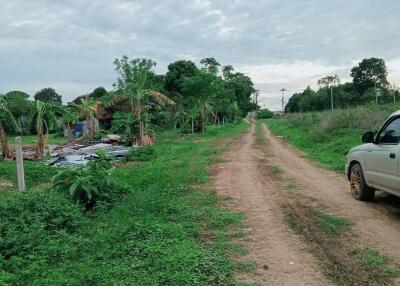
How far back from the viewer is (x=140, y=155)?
18828 millimetres

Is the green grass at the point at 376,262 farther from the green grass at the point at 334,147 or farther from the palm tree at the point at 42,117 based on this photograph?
the palm tree at the point at 42,117

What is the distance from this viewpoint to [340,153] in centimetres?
1648

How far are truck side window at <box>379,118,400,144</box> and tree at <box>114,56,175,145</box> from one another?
20.0 meters

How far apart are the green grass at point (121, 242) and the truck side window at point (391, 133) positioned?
2830 millimetres

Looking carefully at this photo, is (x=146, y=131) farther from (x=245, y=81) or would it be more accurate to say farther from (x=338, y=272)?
(x=245, y=81)

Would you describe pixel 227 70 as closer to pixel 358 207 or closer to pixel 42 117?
pixel 42 117

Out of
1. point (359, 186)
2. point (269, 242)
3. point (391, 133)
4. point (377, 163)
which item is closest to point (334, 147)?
point (359, 186)

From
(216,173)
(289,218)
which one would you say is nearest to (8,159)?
(216,173)

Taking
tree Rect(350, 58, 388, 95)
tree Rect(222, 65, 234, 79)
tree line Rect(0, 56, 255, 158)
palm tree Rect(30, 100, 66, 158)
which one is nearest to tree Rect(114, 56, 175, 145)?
tree line Rect(0, 56, 255, 158)

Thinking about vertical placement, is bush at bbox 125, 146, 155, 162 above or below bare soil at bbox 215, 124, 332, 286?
above

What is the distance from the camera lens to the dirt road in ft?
15.6

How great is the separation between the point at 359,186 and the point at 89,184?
17.8ft

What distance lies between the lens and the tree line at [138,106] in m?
21.5

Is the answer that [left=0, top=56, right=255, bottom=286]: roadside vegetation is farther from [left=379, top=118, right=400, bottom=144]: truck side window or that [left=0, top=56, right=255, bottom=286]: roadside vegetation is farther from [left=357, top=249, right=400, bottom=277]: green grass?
[left=379, top=118, right=400, bottom=144]: truck side window
